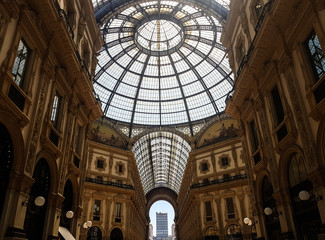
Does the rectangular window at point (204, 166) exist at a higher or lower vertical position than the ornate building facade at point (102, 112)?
higher

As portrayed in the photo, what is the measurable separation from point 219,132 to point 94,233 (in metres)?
19.8

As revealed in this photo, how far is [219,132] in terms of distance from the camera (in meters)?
36.5

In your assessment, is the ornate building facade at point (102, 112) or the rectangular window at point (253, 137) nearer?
the ornate building facade at point (102, 112)

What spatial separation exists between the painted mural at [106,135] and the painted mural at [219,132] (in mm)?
11236

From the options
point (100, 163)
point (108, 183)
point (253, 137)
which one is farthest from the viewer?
point (100, 163)

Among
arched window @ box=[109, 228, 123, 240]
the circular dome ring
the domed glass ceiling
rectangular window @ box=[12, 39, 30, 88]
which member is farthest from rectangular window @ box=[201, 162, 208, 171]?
rectangular window @ box=[12, 39, 30, 88]

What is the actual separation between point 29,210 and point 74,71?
7.47 metres

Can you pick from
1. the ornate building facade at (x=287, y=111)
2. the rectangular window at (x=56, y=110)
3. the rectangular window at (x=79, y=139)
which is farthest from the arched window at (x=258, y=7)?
the rectangular window at (x=79, y=139)

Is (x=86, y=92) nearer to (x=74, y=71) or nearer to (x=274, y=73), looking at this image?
(x=74, y=71)

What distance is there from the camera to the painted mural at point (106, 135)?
35.3 m

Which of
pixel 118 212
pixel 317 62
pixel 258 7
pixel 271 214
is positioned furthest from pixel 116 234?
pixel 317 62

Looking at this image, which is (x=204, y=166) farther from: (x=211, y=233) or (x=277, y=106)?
(x=277, y=106)

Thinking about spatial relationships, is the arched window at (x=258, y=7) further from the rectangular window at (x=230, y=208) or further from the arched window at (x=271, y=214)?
the rectangular window at (x=230, y=208)

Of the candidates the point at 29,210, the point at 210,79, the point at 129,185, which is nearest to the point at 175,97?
the point at 210,79
